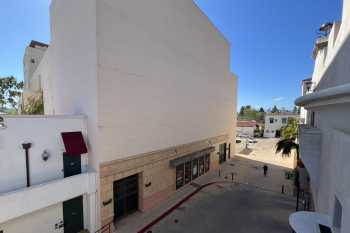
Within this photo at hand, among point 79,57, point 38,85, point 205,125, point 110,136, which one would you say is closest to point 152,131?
point 110,136

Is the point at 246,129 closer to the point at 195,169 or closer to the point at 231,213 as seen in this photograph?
the point at 195,169

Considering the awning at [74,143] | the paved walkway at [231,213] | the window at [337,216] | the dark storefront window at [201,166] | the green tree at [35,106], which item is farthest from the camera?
the green tree at [35,106]

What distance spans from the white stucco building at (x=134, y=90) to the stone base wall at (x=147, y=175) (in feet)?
0.20

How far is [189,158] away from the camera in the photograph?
1647 centimetres

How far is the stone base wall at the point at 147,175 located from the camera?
10.0m

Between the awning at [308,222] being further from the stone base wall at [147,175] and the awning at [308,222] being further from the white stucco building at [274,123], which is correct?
the white stucco building at [274,123]

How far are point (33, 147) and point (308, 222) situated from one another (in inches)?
436

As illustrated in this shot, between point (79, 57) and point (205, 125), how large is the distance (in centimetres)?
1406

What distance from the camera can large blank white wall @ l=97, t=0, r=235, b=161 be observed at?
33.0 ft

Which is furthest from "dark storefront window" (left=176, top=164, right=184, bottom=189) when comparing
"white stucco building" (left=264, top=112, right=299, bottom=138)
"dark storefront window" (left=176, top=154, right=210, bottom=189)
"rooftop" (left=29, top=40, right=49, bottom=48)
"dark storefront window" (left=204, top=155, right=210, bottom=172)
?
"white stucco building" (left=264, top=112, right=299, bottom=138)

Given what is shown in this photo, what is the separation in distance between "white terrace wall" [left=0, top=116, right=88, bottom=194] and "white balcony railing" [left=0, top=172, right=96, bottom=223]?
56 cm

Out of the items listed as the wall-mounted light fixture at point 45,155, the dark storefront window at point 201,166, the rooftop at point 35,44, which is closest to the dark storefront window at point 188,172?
the dark storefront window at point 201,166

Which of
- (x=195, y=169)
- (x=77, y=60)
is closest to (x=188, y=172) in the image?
(x=195, y=169)

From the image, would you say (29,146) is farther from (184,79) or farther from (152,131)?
(184,79)
